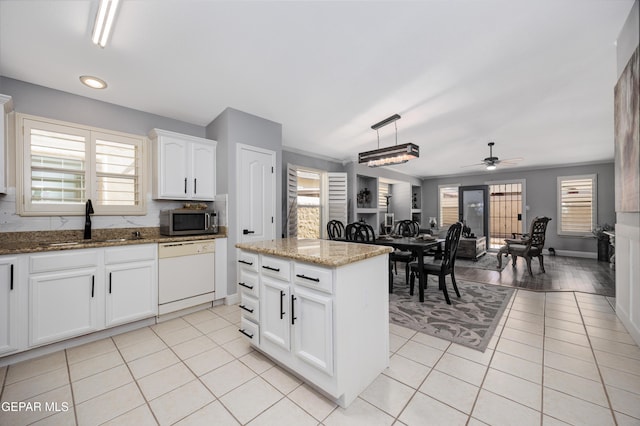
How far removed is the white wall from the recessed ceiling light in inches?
179

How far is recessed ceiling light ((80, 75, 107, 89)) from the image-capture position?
2.53m

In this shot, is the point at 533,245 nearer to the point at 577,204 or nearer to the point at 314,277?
the point at 577,204

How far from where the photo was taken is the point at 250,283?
212 centimetres

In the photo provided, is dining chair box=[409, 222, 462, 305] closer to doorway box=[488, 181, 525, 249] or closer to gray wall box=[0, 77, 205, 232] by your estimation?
gray wall box=[0, 77, 205, 232]

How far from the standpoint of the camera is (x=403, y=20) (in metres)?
1.86

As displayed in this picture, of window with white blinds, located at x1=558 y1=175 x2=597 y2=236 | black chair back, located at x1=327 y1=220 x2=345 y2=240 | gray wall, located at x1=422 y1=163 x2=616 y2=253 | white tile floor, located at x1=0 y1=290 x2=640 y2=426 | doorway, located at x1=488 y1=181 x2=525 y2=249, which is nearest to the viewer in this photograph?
white tile floor, located at x1=0 y1=290 x2=640 y2=426

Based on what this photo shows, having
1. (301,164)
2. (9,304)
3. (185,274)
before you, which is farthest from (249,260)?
(301,164)

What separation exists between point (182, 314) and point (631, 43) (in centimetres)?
490

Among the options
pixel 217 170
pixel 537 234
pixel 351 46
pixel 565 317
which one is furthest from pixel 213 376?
pixel 537 234

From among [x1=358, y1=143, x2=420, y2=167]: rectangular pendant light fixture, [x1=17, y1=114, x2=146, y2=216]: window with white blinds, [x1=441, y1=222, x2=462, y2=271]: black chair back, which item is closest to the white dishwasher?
[x1=17, y1=114, x2=146, y2=216]: window with white blinds

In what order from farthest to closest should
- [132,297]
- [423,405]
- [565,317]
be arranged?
[565,317] < [132,297] < [423,405]

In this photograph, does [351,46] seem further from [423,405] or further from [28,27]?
[423,405]

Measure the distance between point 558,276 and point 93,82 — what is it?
294 inches
